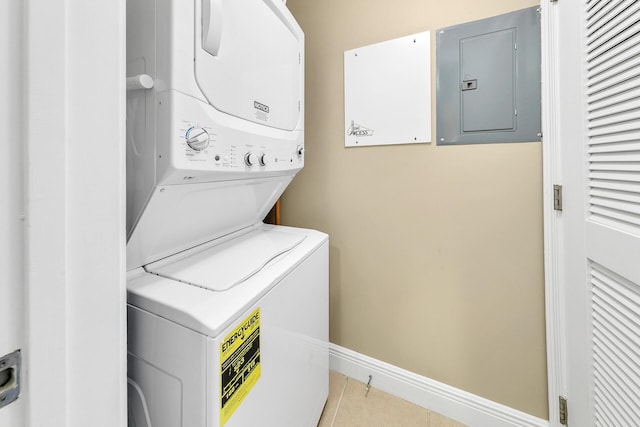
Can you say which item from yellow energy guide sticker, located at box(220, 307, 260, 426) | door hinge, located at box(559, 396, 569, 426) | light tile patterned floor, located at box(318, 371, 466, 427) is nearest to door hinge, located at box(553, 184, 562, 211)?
door hinge, located at box(559, 396, 569, 426)

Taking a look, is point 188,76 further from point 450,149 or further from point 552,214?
point 552,214

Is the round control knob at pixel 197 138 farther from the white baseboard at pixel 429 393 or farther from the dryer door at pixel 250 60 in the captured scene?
the white baseboard at pixel 429 393

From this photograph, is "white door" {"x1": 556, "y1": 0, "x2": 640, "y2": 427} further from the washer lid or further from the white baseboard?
the washer lid

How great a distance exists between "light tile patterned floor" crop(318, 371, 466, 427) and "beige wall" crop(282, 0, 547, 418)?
22cm

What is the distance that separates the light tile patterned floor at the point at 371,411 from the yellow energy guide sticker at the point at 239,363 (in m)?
1.07

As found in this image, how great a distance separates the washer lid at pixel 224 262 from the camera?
0.86 meters

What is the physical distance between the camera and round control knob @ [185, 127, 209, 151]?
30.9 inches

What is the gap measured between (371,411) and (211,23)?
209 cm

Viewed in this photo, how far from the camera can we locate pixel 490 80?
1.42 metres

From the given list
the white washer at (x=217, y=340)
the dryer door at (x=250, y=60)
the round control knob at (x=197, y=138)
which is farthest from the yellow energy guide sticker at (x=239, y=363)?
the dryer door at (x=250, y=60)

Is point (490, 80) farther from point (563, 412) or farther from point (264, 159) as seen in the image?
point (563, 412)
